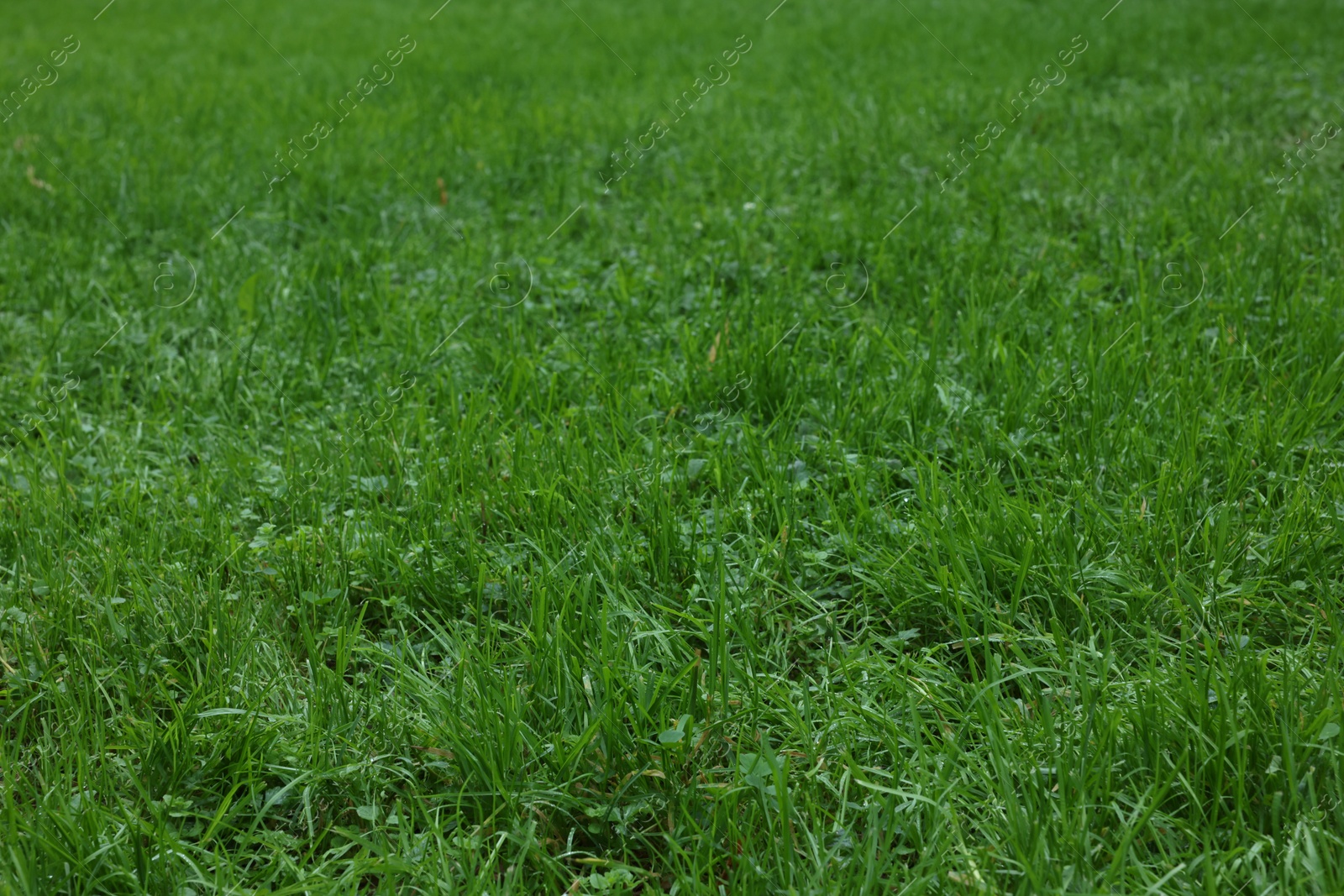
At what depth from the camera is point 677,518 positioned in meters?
2.26

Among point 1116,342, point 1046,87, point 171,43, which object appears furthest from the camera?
point 171,43

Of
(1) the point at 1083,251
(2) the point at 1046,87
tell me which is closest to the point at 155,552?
(1) the point at 1083,251

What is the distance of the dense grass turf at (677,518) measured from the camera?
1.58 m

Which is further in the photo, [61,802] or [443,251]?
[443,251]

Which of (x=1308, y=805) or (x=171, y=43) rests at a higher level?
(x=171, y=43)

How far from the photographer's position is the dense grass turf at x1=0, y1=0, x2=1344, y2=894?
1.58m

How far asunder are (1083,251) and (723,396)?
5.85ft

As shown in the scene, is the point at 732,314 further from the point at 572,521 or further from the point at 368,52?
the point at 368,52

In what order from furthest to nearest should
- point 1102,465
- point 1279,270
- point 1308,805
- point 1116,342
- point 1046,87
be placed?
point 1046,87
point 1279,270
point 1116,342
point 1102,465
point 1308,805

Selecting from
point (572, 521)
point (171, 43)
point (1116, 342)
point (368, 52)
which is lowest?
point (1116, 342)

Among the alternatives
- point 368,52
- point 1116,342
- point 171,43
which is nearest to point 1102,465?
point 1116,342

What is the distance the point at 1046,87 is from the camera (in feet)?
19.8

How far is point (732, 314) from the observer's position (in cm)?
329

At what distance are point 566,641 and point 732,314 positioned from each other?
1690mm
